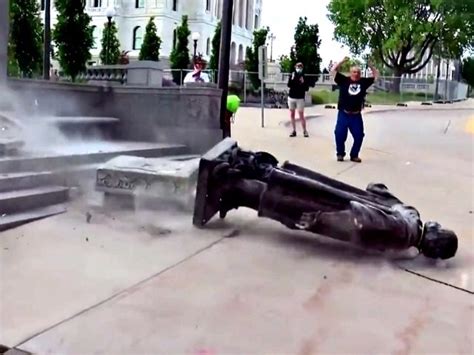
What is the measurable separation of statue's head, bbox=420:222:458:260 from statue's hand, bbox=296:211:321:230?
0.86 metres

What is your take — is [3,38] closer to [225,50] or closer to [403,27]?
[225,50]

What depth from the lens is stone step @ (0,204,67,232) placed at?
553 centimetres

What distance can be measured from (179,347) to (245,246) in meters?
2.04

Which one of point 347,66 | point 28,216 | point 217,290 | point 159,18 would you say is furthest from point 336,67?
point 159,18

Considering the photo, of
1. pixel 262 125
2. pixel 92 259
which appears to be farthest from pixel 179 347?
pixel 262 125

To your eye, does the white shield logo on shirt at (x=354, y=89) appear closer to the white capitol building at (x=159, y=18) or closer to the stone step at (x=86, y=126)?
the stone step at (x=86, y=126)

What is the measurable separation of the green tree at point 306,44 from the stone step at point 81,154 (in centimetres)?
2647

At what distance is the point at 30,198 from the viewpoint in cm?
603

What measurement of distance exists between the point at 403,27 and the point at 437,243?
174ft

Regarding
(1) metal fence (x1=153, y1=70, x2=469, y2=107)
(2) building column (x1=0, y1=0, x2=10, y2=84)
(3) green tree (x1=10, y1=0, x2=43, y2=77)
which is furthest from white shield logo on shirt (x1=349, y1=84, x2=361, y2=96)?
(3) green tree (x1=10, y1=0, x2=43, y2=77)

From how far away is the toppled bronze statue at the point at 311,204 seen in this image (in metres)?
5.00

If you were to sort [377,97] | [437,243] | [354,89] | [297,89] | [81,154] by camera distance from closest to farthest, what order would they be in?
[437,243], [81,154], [354,89], [297,89], [377,97]

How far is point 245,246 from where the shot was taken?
5414 millimetres

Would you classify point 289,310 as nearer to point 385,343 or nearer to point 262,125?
point 385,343
